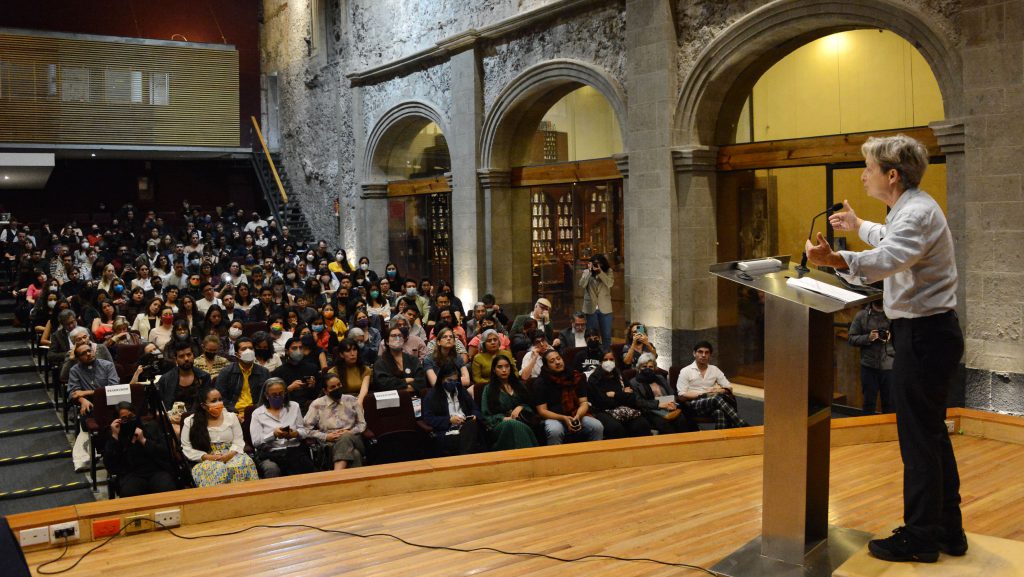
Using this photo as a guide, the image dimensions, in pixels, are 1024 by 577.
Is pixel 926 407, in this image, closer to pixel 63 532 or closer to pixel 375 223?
pixel 63 532

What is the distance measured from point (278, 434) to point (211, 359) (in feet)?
7.37

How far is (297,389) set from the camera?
24.3 feet

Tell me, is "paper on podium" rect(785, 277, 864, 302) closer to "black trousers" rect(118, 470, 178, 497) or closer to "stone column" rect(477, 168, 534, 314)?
"black trousers" rect(118, 470, 178, 497)

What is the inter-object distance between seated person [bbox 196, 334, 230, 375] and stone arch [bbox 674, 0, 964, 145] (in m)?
5.82

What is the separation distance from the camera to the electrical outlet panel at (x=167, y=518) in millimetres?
4086

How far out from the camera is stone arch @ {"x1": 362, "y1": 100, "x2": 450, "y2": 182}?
15.4 meters

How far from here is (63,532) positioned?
12.6ft

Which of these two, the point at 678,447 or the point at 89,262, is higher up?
the point at 89,262

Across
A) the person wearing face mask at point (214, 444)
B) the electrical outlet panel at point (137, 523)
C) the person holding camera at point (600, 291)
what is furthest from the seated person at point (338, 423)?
the person holding camera at point (600, 291)

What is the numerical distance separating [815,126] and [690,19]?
2.02 m

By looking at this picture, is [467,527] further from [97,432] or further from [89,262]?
[89,262]

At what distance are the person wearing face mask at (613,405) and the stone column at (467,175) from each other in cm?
697

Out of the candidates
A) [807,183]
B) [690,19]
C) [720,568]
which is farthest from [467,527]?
[690,19]

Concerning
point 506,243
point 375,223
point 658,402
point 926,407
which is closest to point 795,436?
point 926,407
